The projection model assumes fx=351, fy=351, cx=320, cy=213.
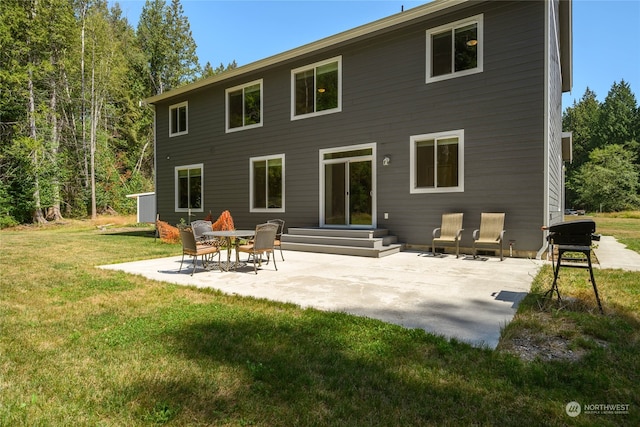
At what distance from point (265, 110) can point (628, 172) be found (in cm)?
3312

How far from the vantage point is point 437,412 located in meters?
1.92

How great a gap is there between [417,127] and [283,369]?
7421mm

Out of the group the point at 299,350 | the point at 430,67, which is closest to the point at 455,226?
the point at 430,67

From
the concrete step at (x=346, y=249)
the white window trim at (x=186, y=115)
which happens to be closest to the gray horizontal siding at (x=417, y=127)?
the concrete step at (x=346, y=249)

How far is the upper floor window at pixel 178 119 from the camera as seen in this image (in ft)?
45.3

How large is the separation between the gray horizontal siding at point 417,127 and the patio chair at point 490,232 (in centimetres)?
26

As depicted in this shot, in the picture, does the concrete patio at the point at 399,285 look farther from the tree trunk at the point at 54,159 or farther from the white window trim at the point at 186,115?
the tree trunk at the point at 54,159

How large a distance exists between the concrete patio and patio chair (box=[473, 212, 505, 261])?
0.35 m

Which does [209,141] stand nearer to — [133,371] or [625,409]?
[133,371]

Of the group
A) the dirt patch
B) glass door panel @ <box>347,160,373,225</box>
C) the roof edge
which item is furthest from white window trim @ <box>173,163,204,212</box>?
the dirt patch

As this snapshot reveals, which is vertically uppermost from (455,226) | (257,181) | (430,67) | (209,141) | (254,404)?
(430,67)

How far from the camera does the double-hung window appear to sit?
13266 millimetres

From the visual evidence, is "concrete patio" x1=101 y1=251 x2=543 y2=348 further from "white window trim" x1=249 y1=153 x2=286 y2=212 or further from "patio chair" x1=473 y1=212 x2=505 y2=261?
"white window trim" x1=249 y1=153 x2=286 y2=212

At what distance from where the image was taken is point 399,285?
499 centimetres
